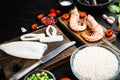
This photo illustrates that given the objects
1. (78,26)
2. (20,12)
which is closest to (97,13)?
(78,26)

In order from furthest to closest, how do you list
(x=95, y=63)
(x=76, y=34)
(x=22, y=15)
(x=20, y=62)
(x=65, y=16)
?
1. (x=22, y=15)
2. (x=65, y=16)
3. (x=76, y=34)
4. (x=20, y=62)
5. (x=95, y=63)

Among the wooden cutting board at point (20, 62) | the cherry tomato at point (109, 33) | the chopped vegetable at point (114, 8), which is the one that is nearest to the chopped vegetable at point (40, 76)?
the wooden cutting board at point (20, 62)

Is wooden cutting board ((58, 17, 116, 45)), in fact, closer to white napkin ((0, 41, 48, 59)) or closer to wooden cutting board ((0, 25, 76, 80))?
wooden cutting board ((0, 25, 76, 80))

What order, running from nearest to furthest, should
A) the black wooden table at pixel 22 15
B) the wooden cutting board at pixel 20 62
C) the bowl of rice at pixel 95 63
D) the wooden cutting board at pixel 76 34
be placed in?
the bowl of rice at pixel 95 63
the wooden cutting board at pixel 20 62
the wooden cutting board at pixel 76 34
the black wooden table at pixel 22 15

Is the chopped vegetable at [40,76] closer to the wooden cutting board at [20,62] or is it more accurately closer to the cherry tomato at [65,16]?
the wooden cutting board at [20,62]

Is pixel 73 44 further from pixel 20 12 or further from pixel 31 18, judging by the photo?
pixel 20 12

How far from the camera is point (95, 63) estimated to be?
1187 millimetres

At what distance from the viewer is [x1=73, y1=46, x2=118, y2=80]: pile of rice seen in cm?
114

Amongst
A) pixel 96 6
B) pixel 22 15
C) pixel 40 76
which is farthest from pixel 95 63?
pixel 22 15

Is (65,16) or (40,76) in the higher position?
(65,16)

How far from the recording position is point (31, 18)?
168cm

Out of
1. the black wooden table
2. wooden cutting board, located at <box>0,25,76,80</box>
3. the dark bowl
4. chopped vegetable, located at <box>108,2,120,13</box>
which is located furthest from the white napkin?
chopped vegetable, located at <box>108,2,120,13</box>

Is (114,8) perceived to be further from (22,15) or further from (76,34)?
(22,15)

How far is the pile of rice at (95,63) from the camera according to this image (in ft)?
3.76
